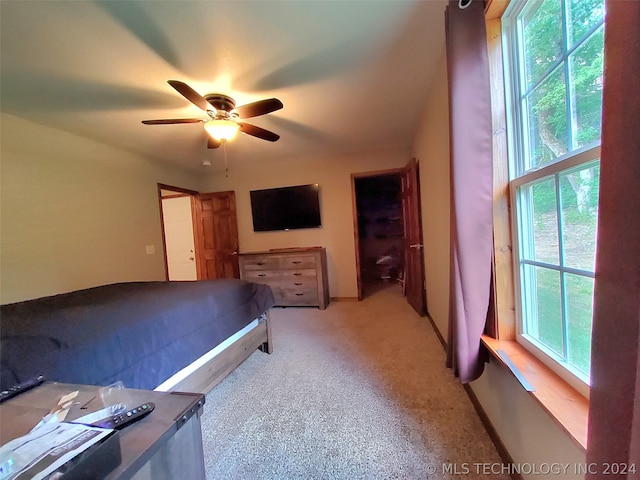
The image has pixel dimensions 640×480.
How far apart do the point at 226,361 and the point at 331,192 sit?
118 inches

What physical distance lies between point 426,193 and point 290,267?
221cm

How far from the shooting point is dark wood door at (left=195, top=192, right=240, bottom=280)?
15.3 ft

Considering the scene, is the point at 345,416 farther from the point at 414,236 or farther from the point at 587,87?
the point at 414,236

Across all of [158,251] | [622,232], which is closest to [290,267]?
[158,251]

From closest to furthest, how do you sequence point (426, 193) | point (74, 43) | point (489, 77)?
point (489, 77) < point (74, 43) < point (426, 193)

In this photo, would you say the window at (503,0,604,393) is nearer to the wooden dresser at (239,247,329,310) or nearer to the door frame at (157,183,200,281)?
the wooden dresser at (239,247,329,310)

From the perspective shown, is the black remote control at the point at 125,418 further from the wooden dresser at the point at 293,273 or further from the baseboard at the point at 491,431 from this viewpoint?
the wooden dresser at the point at 293,273

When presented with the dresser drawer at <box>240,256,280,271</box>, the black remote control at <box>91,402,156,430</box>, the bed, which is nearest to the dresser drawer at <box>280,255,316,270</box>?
the dresser drawer at <box>240,256,280,271</box>

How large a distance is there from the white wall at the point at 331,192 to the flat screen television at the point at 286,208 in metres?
0.12

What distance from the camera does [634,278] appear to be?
448 mm

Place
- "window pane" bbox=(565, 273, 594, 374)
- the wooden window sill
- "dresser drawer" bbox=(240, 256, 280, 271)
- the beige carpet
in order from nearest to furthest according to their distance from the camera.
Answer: the wooden window sill
"window pane" bbox=(565, 273, 594, 374)
the beige carpet
"dresser drawer" bbox=(240, 256, 280, 271)

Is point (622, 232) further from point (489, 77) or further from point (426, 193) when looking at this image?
point (426, 193)

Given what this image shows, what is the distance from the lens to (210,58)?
1.75m

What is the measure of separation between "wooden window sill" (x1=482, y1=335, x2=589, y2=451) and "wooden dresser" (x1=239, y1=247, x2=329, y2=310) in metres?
2.84
